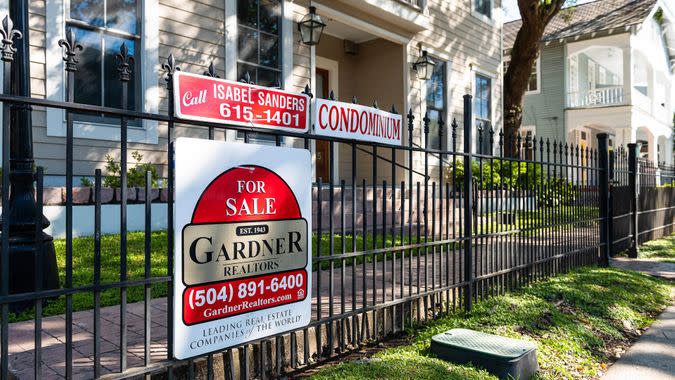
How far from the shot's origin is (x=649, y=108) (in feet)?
79.4

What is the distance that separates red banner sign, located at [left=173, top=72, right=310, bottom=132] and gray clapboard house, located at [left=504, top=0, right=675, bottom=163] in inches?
809

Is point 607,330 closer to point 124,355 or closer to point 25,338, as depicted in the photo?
point 124,355

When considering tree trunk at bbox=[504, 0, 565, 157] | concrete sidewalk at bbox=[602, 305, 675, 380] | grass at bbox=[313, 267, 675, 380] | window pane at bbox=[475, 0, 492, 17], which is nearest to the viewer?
grass at bbox=[313, 267, 675, 380]

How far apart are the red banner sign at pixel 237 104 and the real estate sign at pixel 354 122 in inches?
7.1

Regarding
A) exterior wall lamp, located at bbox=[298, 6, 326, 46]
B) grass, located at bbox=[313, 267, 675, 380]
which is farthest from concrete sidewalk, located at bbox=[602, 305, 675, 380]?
exterior wall lamp, located at bbox=[298, 6, 326, 46]

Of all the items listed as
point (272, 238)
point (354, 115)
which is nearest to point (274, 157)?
point (272, 238)

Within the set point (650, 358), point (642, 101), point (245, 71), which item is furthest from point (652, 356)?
point (642, 101)

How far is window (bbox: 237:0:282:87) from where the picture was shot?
8344 mm

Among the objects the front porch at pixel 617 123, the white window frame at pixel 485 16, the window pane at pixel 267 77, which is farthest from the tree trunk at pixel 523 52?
the window pane at pixel 267 77

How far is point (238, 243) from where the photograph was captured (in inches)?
107

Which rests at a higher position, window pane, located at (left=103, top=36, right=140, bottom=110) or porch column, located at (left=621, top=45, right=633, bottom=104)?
porch column, located at (left=621, top=45, right=633, bottom=104)

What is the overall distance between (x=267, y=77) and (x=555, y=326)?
6.35 meters

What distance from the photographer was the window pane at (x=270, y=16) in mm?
8641

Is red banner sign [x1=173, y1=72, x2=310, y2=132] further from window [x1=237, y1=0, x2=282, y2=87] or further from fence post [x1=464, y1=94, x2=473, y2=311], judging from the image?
window [x1=237, y1=0, x2=282, y2=87]
